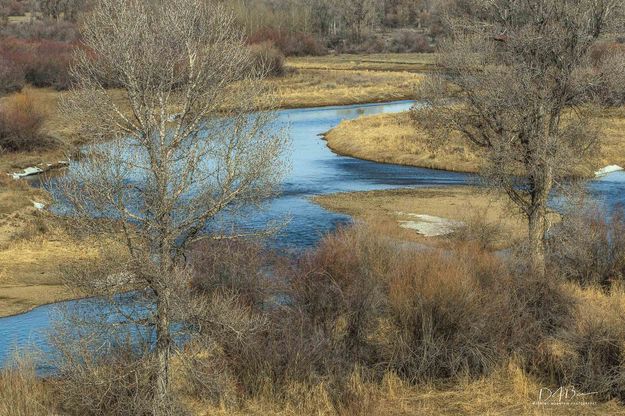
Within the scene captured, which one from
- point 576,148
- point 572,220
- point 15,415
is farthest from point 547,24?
point 15,415

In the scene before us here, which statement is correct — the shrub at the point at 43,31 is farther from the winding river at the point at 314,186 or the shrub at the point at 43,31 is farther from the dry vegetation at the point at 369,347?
the dry vegetation at the point at 369,347

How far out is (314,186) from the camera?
145 feet

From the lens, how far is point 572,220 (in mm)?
25094

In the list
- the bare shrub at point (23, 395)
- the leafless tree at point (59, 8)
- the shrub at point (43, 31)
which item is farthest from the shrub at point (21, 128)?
the leafless tree at point (59, 8)

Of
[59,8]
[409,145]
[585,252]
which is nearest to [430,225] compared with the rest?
[585,252]

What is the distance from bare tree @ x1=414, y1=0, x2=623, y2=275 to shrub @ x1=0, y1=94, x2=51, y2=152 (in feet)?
119

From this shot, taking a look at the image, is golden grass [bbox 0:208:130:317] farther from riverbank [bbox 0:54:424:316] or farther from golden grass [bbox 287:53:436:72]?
golden grass [bbox 287:53:436:72]

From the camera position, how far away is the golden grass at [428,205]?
1358 inches

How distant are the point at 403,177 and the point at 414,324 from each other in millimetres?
29962

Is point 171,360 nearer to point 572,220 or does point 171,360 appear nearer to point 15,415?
point 15,415

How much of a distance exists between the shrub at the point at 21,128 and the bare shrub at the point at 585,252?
38.8 meters

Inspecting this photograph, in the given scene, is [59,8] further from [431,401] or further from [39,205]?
[431,401]

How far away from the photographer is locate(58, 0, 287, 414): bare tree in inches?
582

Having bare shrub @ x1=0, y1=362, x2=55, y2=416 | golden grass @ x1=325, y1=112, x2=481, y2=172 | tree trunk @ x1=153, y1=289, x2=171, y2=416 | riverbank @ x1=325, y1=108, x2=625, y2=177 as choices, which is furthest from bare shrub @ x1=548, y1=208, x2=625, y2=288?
golden grass @ x1=325, y1=112, x2=481, y2=172
